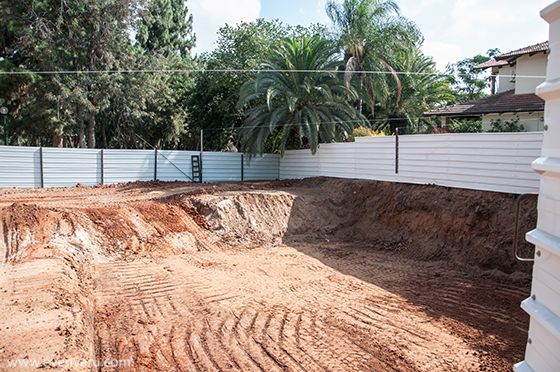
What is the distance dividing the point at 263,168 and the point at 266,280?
42.3 ft

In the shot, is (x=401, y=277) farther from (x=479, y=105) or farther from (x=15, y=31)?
(x=15, y=31)

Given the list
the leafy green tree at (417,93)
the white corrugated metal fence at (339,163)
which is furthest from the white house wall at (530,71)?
the white corrugated metal fence at (339,163)

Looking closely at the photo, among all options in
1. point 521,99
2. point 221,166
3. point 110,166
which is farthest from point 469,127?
point 110,166

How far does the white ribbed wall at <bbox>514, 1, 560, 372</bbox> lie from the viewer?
2107mm

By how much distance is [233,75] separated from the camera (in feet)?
77.6

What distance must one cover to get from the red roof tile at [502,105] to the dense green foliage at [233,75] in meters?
2.69

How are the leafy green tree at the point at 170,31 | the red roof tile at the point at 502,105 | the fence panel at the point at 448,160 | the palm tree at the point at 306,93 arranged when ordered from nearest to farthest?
1. the fence panel at the point at 448,160
2. the red roof tile at the point at 502,105
3. the palm tree at the point at 306,93
4. the leafy green tree at the point at 170,31

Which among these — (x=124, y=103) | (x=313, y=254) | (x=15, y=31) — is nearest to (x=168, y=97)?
(x=124, y=103)

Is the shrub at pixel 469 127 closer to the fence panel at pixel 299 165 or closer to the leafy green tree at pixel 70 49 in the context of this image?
the fence panel at pixel 299 165

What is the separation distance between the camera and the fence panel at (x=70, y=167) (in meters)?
16.8

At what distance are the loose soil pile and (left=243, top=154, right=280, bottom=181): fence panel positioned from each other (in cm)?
625

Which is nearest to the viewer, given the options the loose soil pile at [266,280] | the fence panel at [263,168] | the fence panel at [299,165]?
the loose soil pile at [266,280]

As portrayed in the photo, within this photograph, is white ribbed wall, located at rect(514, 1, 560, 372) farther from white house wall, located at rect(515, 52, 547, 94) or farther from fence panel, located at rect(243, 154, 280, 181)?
fence panel, located at rect(243, 154, 280, 181)

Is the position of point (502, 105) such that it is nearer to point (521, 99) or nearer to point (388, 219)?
point (521, 99)
